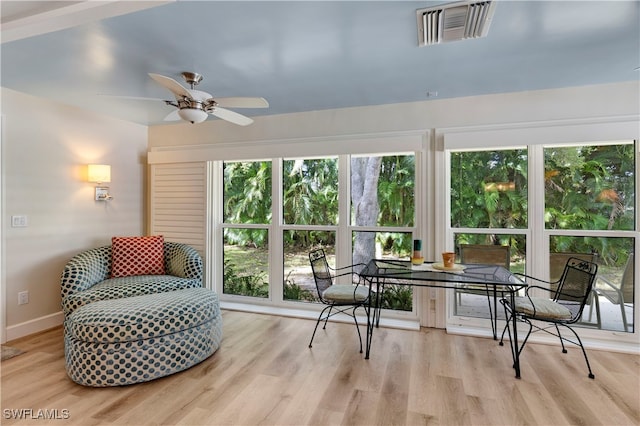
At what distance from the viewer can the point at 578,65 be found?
2.58 meters

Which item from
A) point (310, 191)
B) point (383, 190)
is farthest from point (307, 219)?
point (383, 190)

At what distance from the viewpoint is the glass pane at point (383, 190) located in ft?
11.8

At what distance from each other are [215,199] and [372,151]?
7.10ft

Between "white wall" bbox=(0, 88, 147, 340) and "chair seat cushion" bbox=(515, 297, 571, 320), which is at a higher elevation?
"white wall" bbox=(0, 88, 147, 340)

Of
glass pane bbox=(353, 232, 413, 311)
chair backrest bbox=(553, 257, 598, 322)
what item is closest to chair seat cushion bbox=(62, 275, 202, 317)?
glass pane bbox=(353, 232, 413, 311)

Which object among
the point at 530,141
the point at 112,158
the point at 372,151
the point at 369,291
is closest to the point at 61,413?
the point at 369,291

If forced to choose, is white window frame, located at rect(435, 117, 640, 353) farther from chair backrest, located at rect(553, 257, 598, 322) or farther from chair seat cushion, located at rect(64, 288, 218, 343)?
chair seat cushion, located at rect(64, 288, 218, 343)

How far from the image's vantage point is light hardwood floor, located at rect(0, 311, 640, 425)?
2.00m

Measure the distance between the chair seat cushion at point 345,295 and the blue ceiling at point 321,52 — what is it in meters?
1.88

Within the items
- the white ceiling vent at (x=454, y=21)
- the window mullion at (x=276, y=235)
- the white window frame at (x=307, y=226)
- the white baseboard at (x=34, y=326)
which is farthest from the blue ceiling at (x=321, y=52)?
the white baseboard at (x=34, y=326)

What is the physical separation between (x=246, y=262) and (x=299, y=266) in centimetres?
75

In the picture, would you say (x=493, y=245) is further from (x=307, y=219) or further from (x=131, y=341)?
(x=131, y=341)

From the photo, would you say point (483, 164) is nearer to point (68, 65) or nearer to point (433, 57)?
point (433, 57)

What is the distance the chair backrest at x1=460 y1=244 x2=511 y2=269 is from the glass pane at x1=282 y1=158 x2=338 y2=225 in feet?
4.72
